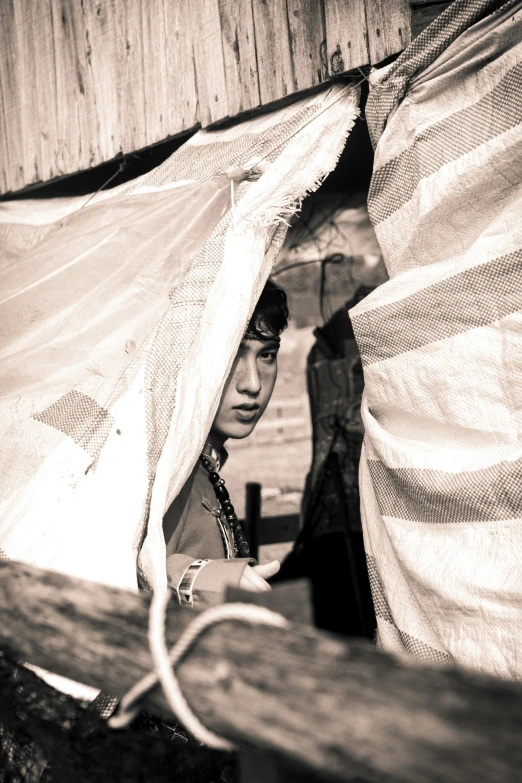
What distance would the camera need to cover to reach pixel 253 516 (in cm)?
401

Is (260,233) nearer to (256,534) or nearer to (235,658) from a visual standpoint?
(235,658)

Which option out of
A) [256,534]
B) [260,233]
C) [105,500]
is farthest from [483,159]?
[256,534]

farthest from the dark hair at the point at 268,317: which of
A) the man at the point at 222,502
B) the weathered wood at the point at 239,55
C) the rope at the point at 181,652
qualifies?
the rope at the point at 181,652

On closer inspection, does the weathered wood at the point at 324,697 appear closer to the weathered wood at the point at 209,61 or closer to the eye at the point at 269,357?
the eye at the point at 269,357

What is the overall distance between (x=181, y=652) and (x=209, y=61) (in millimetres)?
2455

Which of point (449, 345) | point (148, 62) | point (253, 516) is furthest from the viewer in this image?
point (253, 516)

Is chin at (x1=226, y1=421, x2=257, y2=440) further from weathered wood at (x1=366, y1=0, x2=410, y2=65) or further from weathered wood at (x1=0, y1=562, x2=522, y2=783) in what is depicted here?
weathered wood at (x1=0, y1=562, x2=522, y2=783)

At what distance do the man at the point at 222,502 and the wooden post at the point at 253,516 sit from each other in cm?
155

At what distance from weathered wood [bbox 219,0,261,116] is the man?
77 cm

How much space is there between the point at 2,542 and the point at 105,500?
306 millimetres

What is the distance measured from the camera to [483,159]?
1.70 metres

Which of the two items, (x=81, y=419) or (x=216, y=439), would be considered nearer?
(x=81, y=419)

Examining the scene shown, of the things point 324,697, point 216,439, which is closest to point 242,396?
point 216,439

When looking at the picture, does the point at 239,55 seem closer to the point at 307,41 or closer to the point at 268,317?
the point at 307,41
